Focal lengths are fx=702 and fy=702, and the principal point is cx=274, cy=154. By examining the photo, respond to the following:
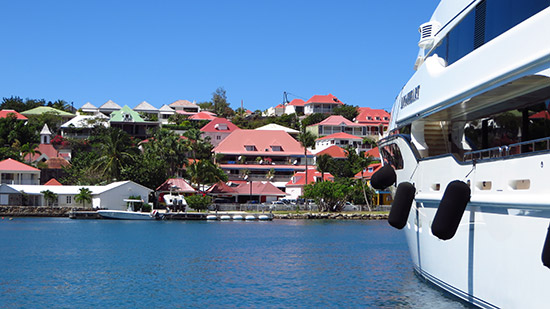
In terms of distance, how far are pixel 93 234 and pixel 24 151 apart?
52.8m

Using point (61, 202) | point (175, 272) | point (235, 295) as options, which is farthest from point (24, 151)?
point (235, 295)

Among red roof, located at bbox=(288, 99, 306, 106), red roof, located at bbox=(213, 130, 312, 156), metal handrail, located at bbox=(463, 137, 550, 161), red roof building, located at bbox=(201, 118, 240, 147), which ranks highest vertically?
red roof, located at bbox=(288, 99, 306, 106)

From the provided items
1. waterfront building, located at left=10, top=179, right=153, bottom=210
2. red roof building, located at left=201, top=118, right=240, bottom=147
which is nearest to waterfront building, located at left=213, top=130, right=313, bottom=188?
red roof building, located at left=201, top=118, right=240, bottom=147

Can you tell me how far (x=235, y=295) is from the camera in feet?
75.3

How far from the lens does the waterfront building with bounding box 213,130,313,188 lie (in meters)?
97.1

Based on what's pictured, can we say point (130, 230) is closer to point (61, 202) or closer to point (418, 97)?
point (61, 202)

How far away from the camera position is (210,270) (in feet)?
98.2

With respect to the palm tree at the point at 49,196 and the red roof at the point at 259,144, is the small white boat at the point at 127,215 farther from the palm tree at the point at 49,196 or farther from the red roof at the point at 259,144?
the red roof at the point at 259,144

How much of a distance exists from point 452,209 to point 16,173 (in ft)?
245

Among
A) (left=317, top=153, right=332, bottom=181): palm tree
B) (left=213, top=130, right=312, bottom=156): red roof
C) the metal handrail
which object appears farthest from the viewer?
(left=213, top=130, right=312, bottom=156): red roof

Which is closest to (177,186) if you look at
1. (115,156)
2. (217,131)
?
(115,156)

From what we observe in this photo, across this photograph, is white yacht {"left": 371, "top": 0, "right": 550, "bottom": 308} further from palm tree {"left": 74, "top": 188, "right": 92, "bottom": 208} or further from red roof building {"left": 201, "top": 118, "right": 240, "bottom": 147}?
red roof building {"left": 201, "top": 118, "right": 240, "bottom": 147}

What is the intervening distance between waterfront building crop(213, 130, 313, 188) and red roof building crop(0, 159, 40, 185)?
25.7m

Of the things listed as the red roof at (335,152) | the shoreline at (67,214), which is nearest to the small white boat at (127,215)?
the shoreline at (67,214)
